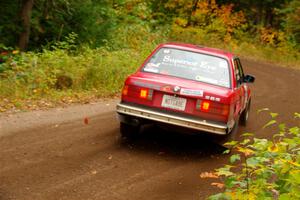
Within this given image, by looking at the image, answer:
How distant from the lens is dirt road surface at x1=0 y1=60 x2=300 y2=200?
5727 millimetres

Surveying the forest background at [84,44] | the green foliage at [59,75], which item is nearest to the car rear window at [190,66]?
the forest background at [84,44]

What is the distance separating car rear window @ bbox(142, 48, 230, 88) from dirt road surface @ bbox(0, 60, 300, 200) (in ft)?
4.09

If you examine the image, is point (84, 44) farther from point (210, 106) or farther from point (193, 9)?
point (193, 9)

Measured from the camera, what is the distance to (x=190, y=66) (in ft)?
26.8

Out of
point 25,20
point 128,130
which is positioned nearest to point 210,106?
point 128,130

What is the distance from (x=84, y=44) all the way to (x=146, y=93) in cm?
1110

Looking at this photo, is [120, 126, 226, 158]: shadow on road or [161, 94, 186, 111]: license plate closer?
[161, 94, 186, 111]: license plate

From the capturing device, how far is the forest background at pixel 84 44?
11773mm

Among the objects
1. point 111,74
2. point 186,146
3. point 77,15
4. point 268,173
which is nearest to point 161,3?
point 77,15

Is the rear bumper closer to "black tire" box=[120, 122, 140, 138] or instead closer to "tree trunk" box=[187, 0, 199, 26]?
"black tire" box=[120, 122, 140, 138]

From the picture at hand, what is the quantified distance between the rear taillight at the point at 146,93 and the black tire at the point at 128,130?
0.76 meters

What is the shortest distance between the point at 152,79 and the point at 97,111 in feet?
10.3

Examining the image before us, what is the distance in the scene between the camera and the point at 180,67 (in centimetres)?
813

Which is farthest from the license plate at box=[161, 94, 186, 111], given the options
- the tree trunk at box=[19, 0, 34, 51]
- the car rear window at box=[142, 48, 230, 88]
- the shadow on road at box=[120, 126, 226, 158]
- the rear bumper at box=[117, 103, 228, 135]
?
the tree trunk at box=[19, 0, 34, 51]
